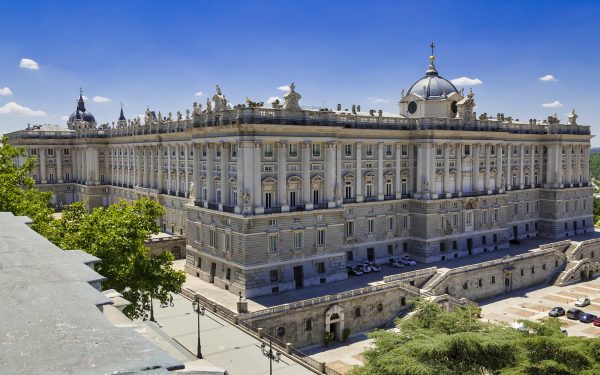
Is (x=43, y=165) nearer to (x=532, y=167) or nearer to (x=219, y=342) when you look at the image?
(x=219, y=342)

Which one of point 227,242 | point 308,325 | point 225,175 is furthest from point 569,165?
point 227,242

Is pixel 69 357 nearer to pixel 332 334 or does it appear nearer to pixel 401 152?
pixel 332 334

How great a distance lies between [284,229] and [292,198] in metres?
3.38

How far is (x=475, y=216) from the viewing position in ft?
235

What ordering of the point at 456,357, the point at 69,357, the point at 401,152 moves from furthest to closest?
the point at 401,152, the point at 456,357, the point at 69,357

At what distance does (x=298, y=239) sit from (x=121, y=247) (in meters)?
20.9

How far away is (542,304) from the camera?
62.8 metres

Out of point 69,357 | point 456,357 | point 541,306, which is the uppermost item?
point 69,357

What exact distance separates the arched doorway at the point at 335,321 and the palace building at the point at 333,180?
258 inches

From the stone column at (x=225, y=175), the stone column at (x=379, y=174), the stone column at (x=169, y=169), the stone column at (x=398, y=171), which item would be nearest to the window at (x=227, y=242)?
the stone column at (x=225, y=175)

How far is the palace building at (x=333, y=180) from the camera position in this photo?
2076 inches

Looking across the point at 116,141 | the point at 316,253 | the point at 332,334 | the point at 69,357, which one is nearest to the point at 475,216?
the point at 316,253

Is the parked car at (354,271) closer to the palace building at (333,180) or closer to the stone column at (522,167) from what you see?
the palace building at (333,180)

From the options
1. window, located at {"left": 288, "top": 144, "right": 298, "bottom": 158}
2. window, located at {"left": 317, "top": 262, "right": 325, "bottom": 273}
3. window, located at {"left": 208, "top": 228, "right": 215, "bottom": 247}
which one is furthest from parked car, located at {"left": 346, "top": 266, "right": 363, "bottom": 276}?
window, located at {"left": 208, "top": 228, "right": 215, "bottom": 247}
